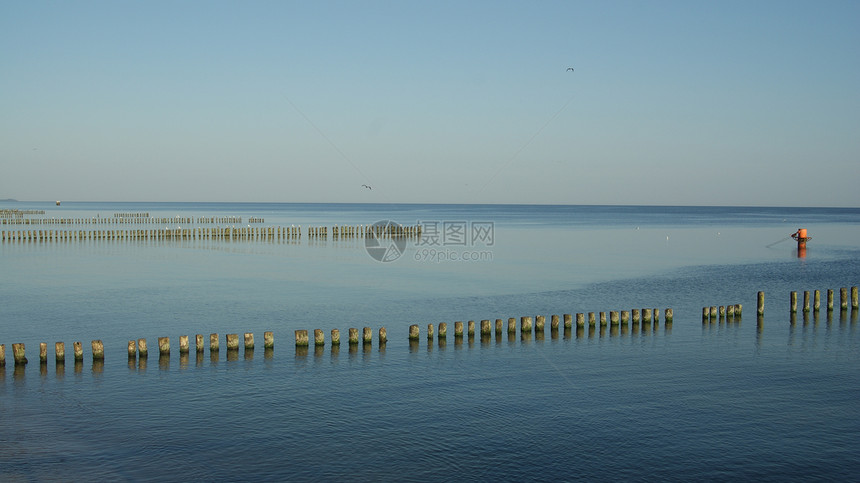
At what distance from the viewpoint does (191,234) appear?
82125 mm

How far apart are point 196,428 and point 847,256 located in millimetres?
64865

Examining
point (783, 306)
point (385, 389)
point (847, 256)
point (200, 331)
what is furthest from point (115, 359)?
point (847, 256)

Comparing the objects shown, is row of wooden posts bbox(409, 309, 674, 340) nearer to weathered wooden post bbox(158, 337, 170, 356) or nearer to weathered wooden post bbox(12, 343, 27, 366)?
weathered wooden post bbox(158, 337, 170, 356)

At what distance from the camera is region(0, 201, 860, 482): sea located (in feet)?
49.0

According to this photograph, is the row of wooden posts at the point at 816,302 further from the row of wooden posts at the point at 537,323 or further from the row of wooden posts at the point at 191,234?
the row of wooden posts at the point at 191,234

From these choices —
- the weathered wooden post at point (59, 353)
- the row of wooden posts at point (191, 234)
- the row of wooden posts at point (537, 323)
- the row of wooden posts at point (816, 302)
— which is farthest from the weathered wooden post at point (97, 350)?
the row of wooden posts at point (191, 234)

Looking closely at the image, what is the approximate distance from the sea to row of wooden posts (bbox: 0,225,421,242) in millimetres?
35410

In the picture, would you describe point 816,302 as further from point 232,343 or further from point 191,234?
point 191,234

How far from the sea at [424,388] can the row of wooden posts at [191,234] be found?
116ft

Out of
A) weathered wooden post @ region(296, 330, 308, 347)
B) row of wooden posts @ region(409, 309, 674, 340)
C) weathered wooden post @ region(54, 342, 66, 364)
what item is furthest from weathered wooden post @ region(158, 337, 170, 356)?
row of wooden posts @ region(409, 309, 674, 340)

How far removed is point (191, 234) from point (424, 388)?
67702 mm

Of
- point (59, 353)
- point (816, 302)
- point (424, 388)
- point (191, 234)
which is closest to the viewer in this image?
point (424, 388)

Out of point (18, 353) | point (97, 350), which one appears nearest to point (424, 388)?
point (97, 350)

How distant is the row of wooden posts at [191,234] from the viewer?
73.7m
